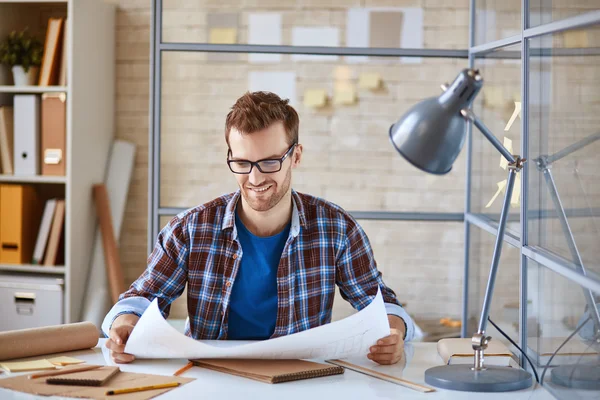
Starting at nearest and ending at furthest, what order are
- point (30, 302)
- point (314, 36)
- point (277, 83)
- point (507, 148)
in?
1. point (507, 148)
2. point (277, 83)
3. point (314, 36)
4. point (30, 302)

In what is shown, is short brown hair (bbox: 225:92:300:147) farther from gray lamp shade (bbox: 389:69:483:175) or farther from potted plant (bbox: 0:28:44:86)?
potted plant (bbox: 0:28:44:86)

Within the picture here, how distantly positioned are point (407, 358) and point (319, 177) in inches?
55.5

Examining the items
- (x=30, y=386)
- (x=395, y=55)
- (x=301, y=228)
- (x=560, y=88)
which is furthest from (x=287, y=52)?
(x=30, y=386)

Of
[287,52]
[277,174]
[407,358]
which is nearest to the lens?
[407,358]

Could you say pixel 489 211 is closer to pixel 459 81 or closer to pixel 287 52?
pixel 287 52

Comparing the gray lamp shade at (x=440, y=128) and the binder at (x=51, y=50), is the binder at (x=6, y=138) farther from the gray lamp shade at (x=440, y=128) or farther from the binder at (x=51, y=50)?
the gray lamp shade at (x=440, y=128)

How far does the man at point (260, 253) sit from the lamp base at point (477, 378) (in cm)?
32

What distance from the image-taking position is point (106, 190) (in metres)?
4.13

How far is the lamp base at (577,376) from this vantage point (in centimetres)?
138

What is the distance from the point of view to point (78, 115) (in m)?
3.84

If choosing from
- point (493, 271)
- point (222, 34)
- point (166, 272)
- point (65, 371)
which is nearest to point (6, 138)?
point (222, 34)

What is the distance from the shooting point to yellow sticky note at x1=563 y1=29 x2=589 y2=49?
4.69 feet

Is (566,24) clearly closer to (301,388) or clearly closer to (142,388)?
(301,388)

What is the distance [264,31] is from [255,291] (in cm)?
161
